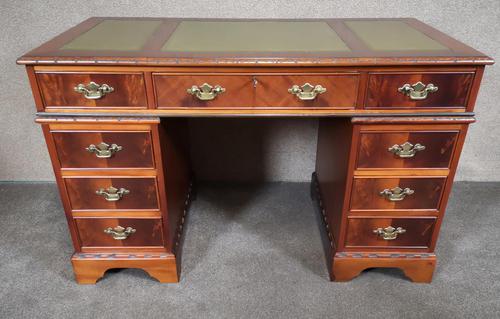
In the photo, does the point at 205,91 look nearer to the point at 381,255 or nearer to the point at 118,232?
the point at 118,232

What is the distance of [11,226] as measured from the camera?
181cm

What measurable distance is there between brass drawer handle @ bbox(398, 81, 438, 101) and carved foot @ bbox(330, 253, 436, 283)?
615 mm

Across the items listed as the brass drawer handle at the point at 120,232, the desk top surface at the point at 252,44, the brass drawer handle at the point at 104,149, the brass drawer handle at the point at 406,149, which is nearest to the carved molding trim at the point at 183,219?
the brass drawer handle at the point at 120,232

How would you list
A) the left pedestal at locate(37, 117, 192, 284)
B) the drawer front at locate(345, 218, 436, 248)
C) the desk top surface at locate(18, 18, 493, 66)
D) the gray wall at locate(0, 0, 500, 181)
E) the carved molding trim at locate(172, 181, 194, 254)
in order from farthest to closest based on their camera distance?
1. the gray wall at locate(0, 0, 500, 181)
2. the carved molding trim at locate(172, 181, 194, 254)
3. the drawer front at locate(345, 218, 436, 248)
4. the left pedestal at locate(37, 117, 192, 284)
5. the desk top surface at locate(18, 18, 493, 66)

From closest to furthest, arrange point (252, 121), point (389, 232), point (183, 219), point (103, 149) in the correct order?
point (103, 149) < point (389, 232) < point (183, 219) < point (252, 121)

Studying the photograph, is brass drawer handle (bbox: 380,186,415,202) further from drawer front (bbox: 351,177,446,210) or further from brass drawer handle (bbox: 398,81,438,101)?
brass drawer handle (bbox: 398,81,438,101)

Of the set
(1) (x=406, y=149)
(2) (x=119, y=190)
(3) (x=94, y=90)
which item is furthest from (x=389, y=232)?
(3) (x=94, y=90)

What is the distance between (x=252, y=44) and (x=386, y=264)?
3.04 ft

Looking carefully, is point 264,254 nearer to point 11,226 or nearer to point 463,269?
point 463,269

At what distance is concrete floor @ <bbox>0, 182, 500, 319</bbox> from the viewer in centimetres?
141

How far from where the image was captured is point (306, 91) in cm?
118

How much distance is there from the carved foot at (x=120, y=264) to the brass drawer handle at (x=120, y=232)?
0.08m

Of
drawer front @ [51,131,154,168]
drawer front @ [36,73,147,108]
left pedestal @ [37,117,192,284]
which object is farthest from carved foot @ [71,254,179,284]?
drawer front @ [36,73,147,108]

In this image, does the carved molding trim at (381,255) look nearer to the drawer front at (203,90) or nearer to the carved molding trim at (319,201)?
the carved molding trim at (319,201)
